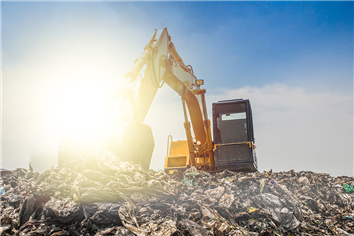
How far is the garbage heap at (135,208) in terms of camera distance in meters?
3.06

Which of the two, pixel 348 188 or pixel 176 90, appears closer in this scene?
pixel 348 188

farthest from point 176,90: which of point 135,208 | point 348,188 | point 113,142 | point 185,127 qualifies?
point 348,188

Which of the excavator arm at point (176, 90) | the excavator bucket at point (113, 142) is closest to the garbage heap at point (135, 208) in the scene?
the excavator bucket at point (113, 142)

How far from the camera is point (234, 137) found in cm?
786

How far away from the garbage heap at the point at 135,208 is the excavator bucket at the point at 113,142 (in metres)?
Result: 0.24

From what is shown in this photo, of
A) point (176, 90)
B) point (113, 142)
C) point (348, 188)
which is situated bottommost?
point (348, 188)

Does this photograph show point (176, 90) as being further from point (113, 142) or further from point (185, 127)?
point (113, 142)

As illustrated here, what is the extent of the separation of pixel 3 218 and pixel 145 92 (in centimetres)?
338

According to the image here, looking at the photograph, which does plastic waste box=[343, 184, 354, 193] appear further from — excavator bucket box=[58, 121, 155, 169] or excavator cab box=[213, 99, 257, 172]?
excavator bucket box=[58, 121, 155, 169]

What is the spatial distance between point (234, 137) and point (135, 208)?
5.17 m

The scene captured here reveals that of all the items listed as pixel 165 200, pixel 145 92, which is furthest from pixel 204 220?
pixel 145 92

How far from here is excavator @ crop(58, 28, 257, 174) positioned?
15.1 feet

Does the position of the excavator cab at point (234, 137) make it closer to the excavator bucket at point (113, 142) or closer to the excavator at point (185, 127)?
the excavator at point (185, 127)

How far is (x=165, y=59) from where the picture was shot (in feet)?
20.4
